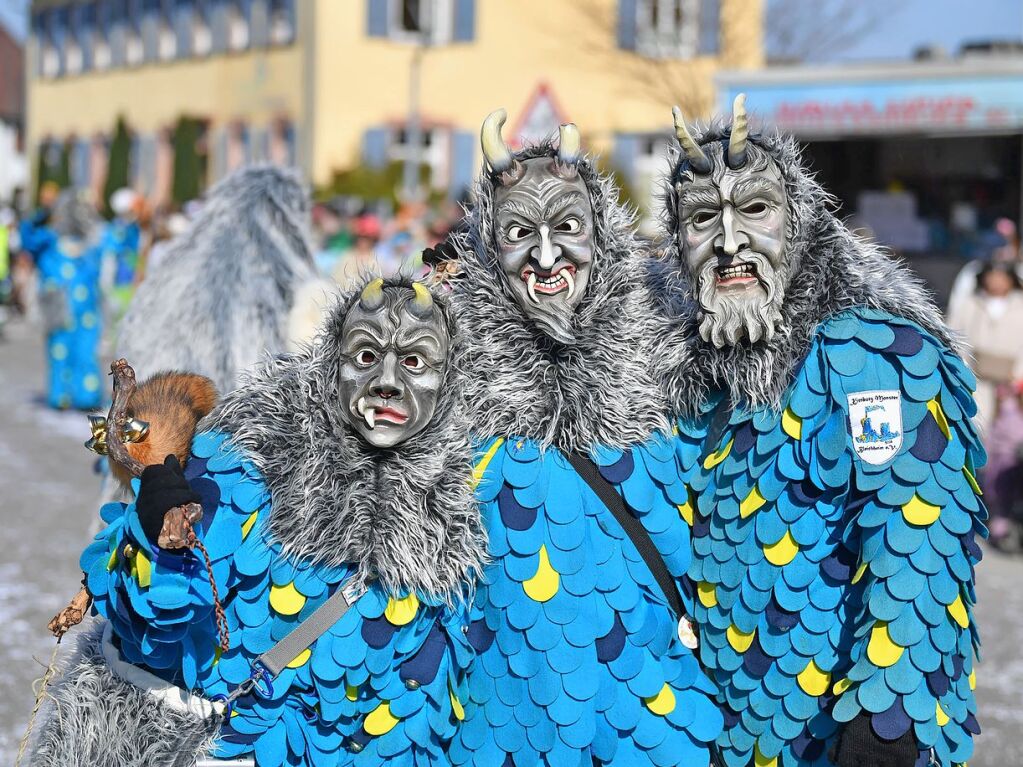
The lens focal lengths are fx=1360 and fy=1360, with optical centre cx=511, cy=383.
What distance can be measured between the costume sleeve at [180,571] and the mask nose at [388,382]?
1.04 ft

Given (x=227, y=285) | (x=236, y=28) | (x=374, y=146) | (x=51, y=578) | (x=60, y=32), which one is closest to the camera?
(x=227, y=285)

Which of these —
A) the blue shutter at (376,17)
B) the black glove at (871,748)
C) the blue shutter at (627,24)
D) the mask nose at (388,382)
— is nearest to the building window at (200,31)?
the blue shutter at (376,17)

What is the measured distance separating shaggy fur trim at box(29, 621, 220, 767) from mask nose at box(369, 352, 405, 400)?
2.32 feet

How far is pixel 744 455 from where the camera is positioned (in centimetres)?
276

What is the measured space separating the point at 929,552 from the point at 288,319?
2.48 m

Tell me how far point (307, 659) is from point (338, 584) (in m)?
0.15

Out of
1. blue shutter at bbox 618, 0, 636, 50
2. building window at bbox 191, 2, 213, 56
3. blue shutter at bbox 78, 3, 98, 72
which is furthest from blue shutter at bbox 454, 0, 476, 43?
blue shutter at bbox 78, 3, 98, 72

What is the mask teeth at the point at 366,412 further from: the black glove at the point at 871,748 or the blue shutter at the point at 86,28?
the blue shutter at the point at 86,28

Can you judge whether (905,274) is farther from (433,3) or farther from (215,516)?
(433,3)

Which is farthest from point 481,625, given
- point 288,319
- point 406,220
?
point 406,220

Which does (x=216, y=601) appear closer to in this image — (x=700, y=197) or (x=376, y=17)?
(x=700, y=197)

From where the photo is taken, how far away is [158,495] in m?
2.39

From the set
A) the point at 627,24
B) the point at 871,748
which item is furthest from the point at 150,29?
the point at 871,748

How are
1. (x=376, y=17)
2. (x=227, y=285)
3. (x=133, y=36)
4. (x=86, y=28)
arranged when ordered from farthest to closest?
1. (x=86, y=28)
2. (x=133, y=36)
3. (x=376, y=17)
4. (x=227, y=285)
